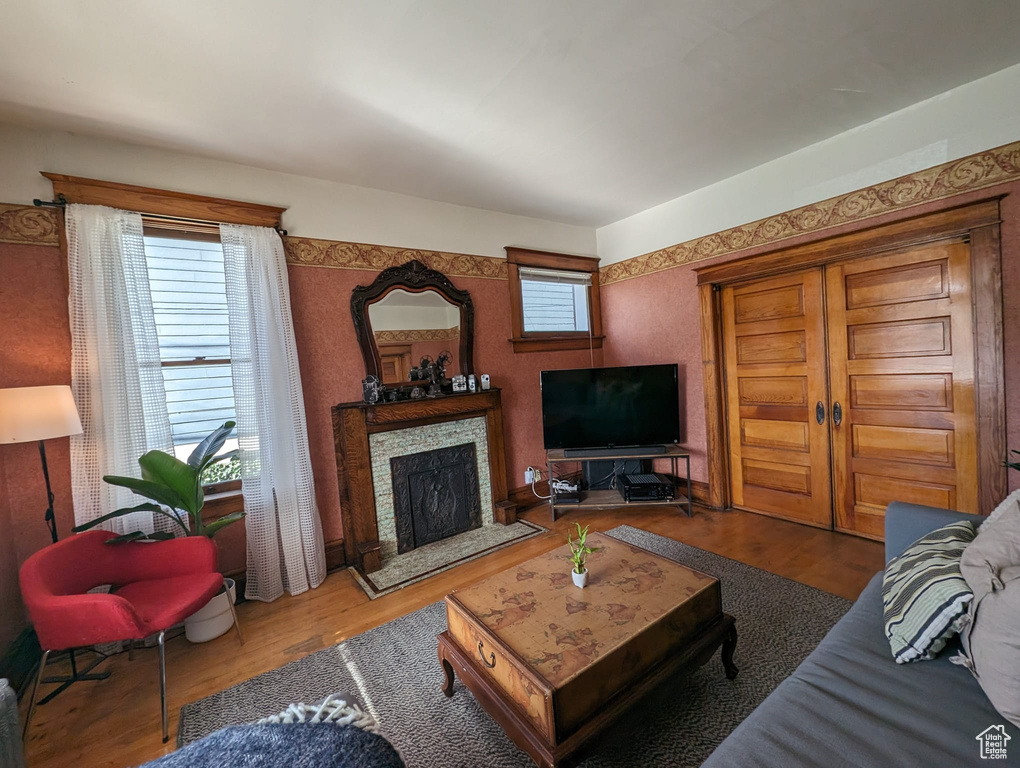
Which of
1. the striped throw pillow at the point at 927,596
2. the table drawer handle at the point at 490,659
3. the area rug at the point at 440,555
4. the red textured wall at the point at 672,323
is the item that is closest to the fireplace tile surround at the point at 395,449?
the area rug at the point at 440,555

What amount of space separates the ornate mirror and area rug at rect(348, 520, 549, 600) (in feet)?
4.35

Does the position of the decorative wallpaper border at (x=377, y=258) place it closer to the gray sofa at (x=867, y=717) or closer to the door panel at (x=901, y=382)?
the door panel at (x=901, y=382)

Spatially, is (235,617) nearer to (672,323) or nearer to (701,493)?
(701,493)

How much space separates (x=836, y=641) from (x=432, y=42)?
8.80ft

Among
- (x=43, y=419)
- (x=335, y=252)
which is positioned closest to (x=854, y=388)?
(x=335, y=252)

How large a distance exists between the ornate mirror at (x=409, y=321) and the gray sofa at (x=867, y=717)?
110 inches

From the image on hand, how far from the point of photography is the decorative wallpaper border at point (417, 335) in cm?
315

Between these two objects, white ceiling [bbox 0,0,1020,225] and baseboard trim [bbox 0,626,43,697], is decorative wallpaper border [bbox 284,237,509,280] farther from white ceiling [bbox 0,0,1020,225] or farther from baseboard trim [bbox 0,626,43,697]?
baseboard trim [bbox 0,626,43,697]

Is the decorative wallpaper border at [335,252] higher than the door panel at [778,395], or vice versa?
the decorative wallpaper border at [335,252]

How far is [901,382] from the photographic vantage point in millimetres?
2646

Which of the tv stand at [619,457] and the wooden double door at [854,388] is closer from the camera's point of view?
the wooden double door at [854,388]

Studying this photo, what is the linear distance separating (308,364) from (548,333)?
224 cm

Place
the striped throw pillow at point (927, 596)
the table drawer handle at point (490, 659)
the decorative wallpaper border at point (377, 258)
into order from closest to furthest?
the striped throw pillow at point (927, 596) → the table drawer handle at point (490, 659) → the decorative wallpaper border at point (377, 258)

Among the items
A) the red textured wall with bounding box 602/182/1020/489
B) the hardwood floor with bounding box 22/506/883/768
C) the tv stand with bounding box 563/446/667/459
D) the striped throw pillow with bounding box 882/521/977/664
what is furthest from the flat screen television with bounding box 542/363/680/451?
the striped throw pillow with bounding box 882/521/977/664
